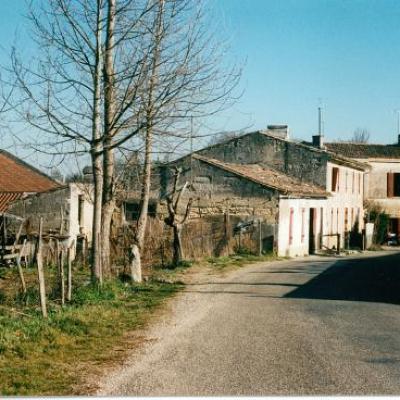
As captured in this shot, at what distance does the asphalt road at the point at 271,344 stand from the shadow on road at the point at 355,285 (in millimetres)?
42

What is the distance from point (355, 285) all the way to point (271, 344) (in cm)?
775

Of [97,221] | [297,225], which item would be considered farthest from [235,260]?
[97,221]

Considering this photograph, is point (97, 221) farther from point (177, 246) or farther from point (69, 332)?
point (177, 246)

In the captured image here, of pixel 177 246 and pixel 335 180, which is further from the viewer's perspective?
pixel 335 180

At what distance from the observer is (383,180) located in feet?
136

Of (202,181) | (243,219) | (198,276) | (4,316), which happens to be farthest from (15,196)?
(4,316)

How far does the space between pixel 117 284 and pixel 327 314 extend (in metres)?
4.89

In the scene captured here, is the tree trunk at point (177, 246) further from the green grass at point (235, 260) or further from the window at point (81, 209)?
the window at point (81, 209)

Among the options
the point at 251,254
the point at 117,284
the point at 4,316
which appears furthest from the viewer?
the point at 251,254

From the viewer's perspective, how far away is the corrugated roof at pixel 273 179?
83.7 ft

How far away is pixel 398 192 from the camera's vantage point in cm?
4150

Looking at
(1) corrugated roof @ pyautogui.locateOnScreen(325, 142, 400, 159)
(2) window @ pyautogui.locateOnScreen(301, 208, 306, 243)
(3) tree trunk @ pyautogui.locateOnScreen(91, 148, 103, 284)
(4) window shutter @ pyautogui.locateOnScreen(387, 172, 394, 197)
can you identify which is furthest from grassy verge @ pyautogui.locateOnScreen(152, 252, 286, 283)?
(1) corrugated roof @ pyautogui.locateOnScreen(325, 142, 400, 159)

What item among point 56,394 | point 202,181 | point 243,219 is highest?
point 202,181

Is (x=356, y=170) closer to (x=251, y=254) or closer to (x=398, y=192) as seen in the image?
(x=398, y=192)
